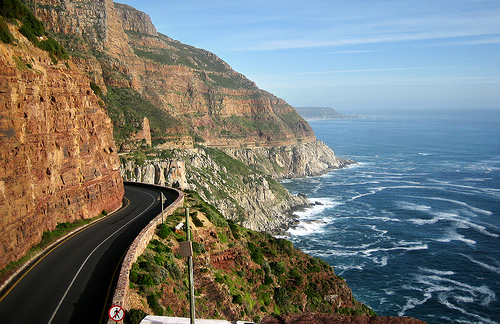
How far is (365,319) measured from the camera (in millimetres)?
13805

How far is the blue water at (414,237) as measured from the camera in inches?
2051

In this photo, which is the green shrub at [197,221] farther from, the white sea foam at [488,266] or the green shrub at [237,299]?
the white sea foam at [488,266]

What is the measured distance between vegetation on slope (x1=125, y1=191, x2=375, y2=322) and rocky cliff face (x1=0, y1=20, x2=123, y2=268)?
666 centimetres

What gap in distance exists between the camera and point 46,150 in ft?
85.9

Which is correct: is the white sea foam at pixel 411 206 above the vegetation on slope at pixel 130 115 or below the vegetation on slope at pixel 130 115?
below

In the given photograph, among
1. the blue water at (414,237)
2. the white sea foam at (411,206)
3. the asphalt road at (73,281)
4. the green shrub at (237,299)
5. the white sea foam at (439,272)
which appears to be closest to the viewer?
the asphalt road at (73,281)

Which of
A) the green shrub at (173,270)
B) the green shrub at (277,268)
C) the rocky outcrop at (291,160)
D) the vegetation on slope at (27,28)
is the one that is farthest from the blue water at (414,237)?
the vegetation on slope at (27,28)

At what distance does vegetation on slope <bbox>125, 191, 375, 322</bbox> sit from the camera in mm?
22391

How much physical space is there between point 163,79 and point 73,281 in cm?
11170

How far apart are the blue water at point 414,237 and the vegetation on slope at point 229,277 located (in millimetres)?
16797

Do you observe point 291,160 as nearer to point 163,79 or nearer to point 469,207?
point 163,79

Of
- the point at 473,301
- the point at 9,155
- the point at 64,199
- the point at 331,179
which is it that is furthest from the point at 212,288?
the point at 331,179

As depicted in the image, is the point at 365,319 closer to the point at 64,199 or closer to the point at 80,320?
the point at 80,320

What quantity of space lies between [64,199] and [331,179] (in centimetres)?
12727
